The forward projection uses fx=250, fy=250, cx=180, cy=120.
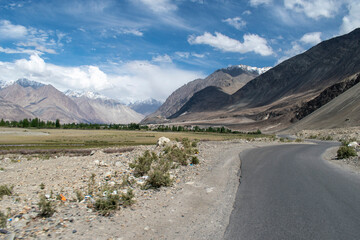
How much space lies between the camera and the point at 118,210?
29.0 feet

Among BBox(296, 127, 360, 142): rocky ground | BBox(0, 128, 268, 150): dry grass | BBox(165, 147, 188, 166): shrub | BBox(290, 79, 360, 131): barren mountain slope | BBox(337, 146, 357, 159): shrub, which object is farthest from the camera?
BBox(290, 79, 360, 131): barren mountain slope

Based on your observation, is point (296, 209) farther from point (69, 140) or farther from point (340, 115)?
point (340, 115)

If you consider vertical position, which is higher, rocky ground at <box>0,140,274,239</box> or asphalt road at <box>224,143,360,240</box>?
asphalt road at <box>224,143,360,240</box>

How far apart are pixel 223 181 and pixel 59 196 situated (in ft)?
27.2

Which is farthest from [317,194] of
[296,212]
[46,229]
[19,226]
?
[19,226]

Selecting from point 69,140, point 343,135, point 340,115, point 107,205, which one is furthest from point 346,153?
point 340,115

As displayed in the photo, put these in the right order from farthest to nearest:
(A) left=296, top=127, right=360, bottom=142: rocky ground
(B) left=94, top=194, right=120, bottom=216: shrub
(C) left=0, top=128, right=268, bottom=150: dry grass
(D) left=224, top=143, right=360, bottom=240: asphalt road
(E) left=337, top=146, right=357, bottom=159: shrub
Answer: (A) left=296, top=127, right=360, bottom=142: rocky ground < (C) left=0, top=128, right=268, bottom=150: dry grass < (E) left=337, top=146, right=357, bottom=159: shrub < (B) left=94, top=194, right=120, bottom=216: shrub < (D) left=224, top=143, right=360, bottom=240: asphalt road

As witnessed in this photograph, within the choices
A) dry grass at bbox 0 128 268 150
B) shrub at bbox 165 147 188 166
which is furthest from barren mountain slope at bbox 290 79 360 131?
shrub at bbox 165 147 188 166

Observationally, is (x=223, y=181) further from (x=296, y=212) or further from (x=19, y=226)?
(x=19, y=226)

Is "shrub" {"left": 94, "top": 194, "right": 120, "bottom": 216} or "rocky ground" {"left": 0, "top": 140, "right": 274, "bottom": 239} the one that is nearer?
"rocky ground" {"left": 0, "top": 140, "right": 274, "bottom": 239}

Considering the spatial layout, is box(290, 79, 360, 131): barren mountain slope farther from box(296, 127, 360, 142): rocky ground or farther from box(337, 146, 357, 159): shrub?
box(337, 146, 357, 159): shrub

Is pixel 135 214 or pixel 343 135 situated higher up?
pixel 343 135

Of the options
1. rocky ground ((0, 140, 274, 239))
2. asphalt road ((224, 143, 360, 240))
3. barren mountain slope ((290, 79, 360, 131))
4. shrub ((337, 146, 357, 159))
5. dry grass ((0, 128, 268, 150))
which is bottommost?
dry grass ((0, 128, 268, 150))

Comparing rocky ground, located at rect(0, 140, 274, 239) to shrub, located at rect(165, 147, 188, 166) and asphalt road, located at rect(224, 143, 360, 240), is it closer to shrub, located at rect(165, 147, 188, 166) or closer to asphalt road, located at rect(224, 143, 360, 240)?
asphalt road, located at rect(224, 143, 360, 240)
